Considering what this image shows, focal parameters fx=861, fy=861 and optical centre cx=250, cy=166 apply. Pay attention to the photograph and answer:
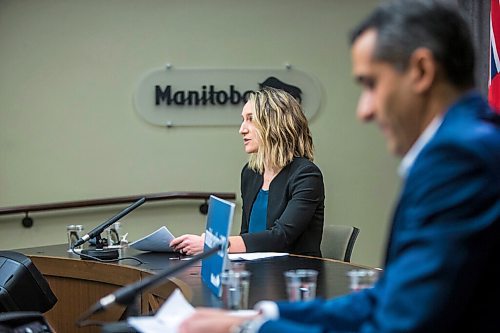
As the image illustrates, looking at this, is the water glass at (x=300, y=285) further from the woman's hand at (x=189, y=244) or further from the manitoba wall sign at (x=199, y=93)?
the manitoba wall sign at (x=199, y=93)

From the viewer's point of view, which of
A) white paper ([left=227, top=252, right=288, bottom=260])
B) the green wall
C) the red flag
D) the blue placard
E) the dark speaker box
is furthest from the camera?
the green wall

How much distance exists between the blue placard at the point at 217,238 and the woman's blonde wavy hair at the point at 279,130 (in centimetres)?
98

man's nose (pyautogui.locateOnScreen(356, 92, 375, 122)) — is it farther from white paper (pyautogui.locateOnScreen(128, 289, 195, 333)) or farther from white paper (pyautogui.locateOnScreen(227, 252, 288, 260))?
white paper (pyautogui.locateOnScreen(227, 252, 288, 260))

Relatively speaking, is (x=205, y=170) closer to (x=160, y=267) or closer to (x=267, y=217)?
(x=267, y=217)

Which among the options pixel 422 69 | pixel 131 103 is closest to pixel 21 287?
pixel 422 69

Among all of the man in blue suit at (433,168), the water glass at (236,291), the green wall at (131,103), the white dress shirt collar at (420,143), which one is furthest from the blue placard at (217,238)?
the green wall at (131,103)

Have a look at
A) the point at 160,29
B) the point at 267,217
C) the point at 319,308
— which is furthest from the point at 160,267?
the point at 160,29

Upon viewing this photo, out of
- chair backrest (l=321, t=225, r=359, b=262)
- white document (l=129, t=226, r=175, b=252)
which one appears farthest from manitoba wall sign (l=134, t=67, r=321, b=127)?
white document (l=129, t=226, r=175, b=252)

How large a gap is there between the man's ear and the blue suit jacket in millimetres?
64

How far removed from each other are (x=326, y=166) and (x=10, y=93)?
1901mm

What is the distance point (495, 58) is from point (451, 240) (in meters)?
3.02

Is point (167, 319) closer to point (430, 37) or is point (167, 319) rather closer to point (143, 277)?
point (430, 37)

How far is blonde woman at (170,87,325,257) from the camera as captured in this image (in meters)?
3.38

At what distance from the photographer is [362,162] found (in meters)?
5.18
